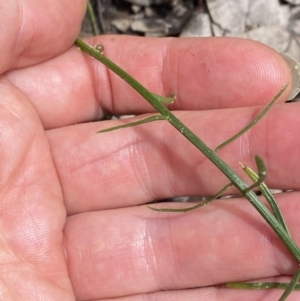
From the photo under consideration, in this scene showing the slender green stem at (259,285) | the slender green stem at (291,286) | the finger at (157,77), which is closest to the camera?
the slender green stem at (291,286)

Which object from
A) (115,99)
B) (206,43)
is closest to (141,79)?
(115,99)

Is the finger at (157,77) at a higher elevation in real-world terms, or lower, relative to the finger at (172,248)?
higher

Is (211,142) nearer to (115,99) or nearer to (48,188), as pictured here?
(115,99)

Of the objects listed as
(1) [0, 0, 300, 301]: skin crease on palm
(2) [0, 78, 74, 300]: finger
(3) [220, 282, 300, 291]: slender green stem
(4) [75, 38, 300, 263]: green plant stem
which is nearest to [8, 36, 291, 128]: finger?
(1) [0, 0, 300, 301]: skin crease on palm

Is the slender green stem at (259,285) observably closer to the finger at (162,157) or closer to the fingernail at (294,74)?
the finger at (162,157)

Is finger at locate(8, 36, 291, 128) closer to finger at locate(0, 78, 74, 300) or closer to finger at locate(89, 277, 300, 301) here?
finger at locate(0, 78, 74, 300)

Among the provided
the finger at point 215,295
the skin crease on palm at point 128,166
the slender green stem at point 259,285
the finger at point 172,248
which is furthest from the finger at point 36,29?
the slender green stem at point 259,285
